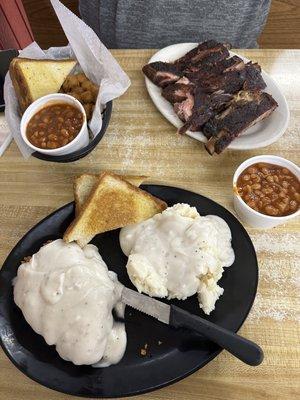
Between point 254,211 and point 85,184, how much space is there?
58 cm

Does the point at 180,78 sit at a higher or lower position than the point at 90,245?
higher

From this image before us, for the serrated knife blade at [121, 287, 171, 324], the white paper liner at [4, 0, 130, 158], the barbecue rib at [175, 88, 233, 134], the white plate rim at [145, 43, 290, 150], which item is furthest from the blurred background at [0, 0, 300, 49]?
the serrated knife blade at [121, 287, 171, 324]

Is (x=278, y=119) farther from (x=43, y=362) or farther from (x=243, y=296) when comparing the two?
(x=43, y=362)

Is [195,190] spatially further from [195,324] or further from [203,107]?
[195,324]

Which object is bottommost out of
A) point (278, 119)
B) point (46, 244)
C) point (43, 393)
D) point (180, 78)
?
point (43, 393)

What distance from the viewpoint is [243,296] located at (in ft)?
3.84

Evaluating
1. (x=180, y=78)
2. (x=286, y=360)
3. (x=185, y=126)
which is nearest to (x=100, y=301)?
(x=286, y=360)

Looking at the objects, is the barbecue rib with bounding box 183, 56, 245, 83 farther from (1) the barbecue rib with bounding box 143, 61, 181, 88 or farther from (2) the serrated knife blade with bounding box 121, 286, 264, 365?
(2) the serrated knife blade with bounding box 121, 286, 264, 365

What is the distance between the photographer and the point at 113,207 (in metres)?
1.31

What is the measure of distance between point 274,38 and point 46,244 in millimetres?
2313

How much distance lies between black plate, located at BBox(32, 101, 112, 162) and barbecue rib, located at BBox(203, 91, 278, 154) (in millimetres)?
373

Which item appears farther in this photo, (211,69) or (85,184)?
(211,69)

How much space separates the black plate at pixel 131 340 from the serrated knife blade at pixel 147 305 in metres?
0.05

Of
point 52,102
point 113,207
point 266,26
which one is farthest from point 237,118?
point 266,26
